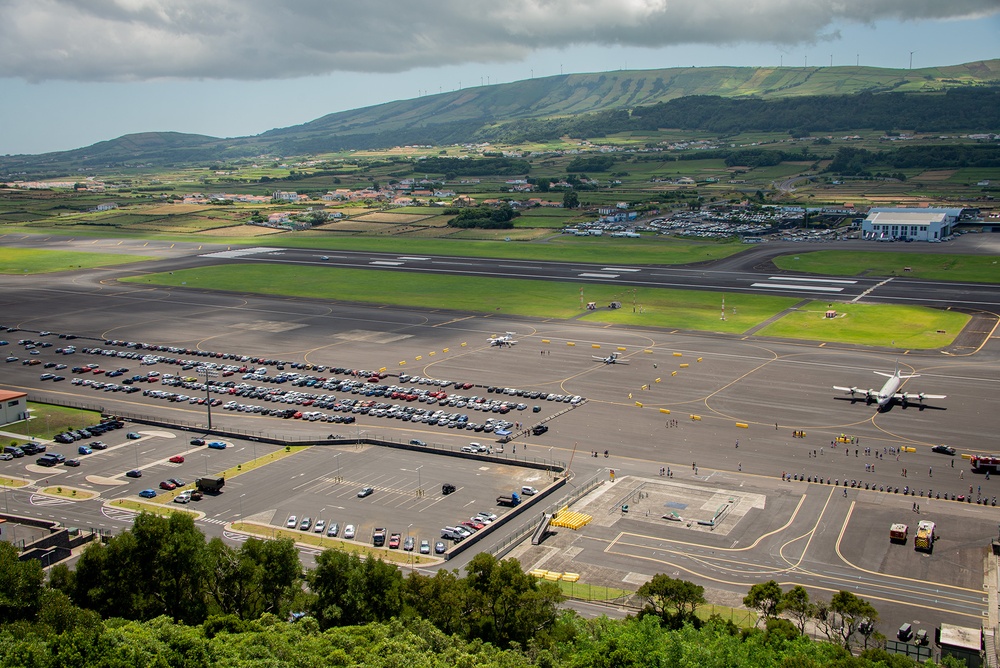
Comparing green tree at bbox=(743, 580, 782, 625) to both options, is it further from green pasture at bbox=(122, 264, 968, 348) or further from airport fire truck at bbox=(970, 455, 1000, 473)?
green pasture at bbox=(122, 264, 968, 348)

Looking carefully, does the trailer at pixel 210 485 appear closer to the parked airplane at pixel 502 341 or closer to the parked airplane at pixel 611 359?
the parked airplane at pixel 611 359

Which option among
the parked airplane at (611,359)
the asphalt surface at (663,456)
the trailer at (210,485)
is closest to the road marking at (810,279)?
the asphalt surface at (663,456)

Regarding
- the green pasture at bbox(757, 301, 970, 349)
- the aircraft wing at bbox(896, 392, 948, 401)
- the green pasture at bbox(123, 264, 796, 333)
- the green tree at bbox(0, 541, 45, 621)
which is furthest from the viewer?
the green pasture at bbox(123, 264, 796, 333)

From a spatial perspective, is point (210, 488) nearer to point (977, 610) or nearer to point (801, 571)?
point (801, 571)

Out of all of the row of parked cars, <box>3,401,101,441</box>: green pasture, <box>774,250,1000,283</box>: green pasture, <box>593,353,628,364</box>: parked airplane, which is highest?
<box>774,250,1000,283</box>: green pasture

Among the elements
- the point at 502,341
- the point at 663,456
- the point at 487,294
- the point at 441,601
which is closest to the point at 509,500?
the point at 663,456

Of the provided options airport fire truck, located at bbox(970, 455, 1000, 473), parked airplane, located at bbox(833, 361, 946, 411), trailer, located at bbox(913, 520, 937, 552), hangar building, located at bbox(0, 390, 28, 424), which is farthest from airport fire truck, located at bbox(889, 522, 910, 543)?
hangar building, located at bbox(0, 390, 28, 424)
